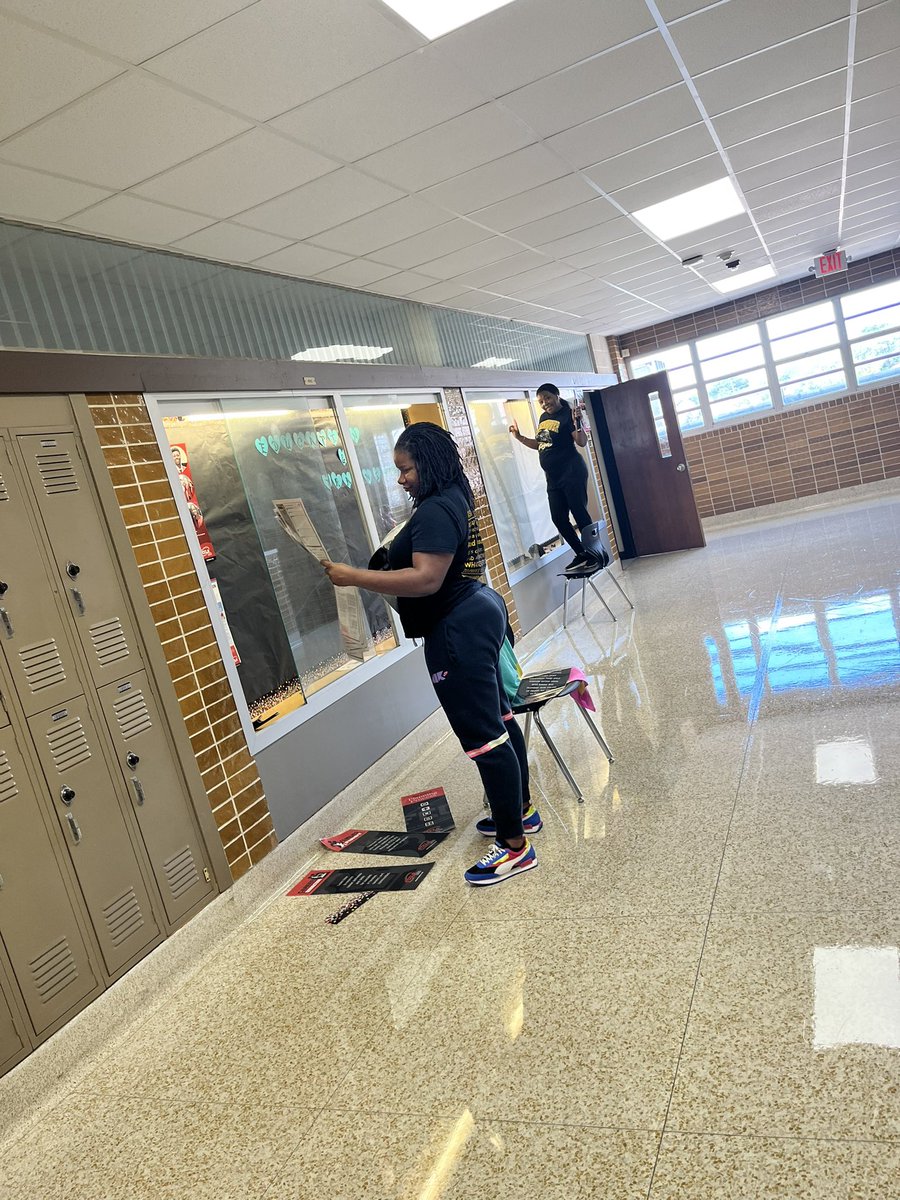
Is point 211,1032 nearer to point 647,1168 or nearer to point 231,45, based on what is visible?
point 647,1168

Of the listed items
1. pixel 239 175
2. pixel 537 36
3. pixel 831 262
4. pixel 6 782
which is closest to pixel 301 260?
pixel 239 175

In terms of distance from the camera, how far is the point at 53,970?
253cm

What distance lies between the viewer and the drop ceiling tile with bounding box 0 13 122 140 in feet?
6.82

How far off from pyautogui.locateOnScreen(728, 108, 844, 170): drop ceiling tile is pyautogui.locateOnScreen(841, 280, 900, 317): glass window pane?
22.0 ft

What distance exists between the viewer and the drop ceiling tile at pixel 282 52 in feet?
7.52

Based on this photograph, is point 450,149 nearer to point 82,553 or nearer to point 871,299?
A: point 82,553

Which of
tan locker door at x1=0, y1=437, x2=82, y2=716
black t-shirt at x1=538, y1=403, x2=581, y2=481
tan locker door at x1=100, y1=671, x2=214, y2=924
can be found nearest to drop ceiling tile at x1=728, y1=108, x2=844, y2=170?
black t-shirt at x1=538, y1=403, x2=581, y2=481

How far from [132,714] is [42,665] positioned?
42 centimetres

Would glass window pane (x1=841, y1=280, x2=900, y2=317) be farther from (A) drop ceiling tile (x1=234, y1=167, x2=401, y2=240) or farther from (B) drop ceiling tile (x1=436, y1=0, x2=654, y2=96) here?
(B) drop ceiling tile (x1=436, y1=0, x2=654, y2=96)

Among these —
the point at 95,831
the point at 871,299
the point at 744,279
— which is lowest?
the point at 95,831

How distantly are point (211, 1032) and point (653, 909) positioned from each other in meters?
1.41

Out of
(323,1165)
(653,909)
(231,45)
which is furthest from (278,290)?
(323,1165)

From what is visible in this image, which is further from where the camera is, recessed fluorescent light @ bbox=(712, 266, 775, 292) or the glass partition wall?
recessed fluorescent light @ bbox=(712, 266, 775, 292)

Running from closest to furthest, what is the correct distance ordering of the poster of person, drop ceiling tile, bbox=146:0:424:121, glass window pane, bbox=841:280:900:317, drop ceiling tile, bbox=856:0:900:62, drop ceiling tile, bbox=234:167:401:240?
drop ceiling tile, bbox=146:0:424:121 < drop ceiling tile, bbox=856:0:900:62 < drop ceiling tile, bbox=234:167:401:240 < the poster of person < glass window pane, bbox=841:280:900:317
